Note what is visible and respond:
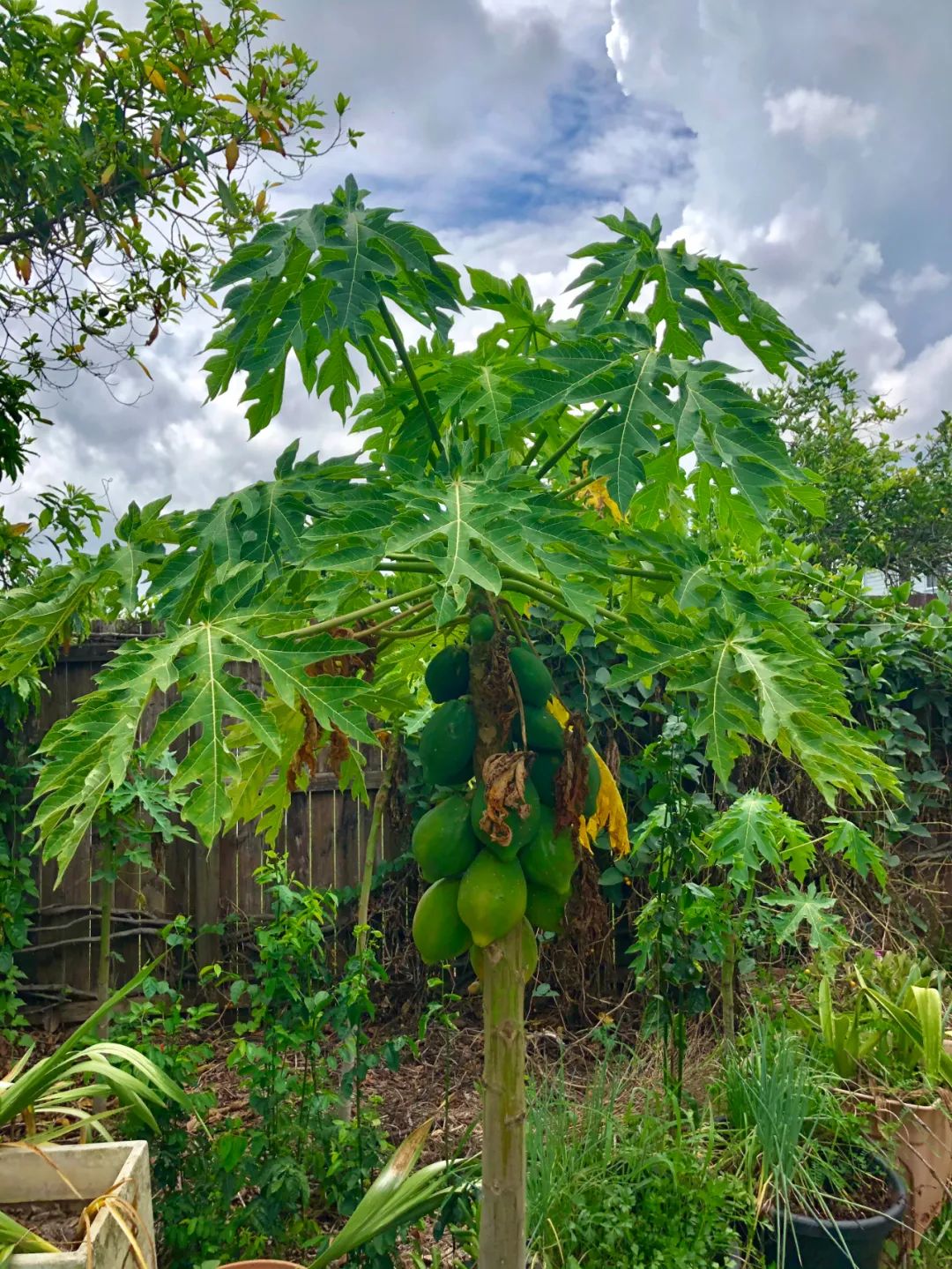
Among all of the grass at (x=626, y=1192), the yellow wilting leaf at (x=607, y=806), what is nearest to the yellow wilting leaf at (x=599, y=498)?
the yellow wilting leaf at (x=607, y=806)

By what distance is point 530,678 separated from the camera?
1.62 metres

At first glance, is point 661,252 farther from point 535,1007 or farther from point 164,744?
point 535,1007

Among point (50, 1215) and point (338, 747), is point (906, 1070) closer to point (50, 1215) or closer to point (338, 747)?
point (50, 1215)

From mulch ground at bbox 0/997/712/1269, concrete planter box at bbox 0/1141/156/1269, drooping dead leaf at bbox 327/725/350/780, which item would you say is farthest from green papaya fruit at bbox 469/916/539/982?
mulch ground at bbox 0/997/712/1269

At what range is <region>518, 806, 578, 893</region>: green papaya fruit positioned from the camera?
1582 millimetres

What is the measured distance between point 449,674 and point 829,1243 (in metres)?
2.18

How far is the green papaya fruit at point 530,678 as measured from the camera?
1.63m

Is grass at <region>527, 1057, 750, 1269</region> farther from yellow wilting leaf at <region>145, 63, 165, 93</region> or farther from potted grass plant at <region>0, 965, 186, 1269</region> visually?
yellow wilting leaf at <region>145, 63, 165, 93</region>

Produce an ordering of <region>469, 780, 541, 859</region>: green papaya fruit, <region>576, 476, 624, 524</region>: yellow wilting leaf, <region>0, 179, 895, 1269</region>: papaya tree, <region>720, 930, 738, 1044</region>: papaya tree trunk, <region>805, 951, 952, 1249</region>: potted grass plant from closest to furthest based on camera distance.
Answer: <region>0, 179, 895, 1269</region>: papaya tree
<region>469, 780, 541, 859</region>: green papaya fruit
<region>576, 476, 624, 524</region>: yellow wilting leaf
<region>805, 951, 952, 1249</region>: potted grass plant
<region>720, 930, 738, 1044</region>: papaya tree trunk

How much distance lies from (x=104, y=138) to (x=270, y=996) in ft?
12.7

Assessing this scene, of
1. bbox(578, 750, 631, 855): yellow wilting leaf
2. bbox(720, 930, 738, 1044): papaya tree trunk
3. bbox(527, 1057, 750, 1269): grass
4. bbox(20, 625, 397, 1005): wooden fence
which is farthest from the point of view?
bbox(20, 625, 397, 1005): wooden fence

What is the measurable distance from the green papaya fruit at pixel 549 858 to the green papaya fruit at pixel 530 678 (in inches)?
7.5

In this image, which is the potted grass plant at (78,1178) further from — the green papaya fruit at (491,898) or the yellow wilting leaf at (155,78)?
the yellow wilting leaf at (155,78)

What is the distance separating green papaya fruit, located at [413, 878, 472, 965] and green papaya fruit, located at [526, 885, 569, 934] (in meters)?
0.11
